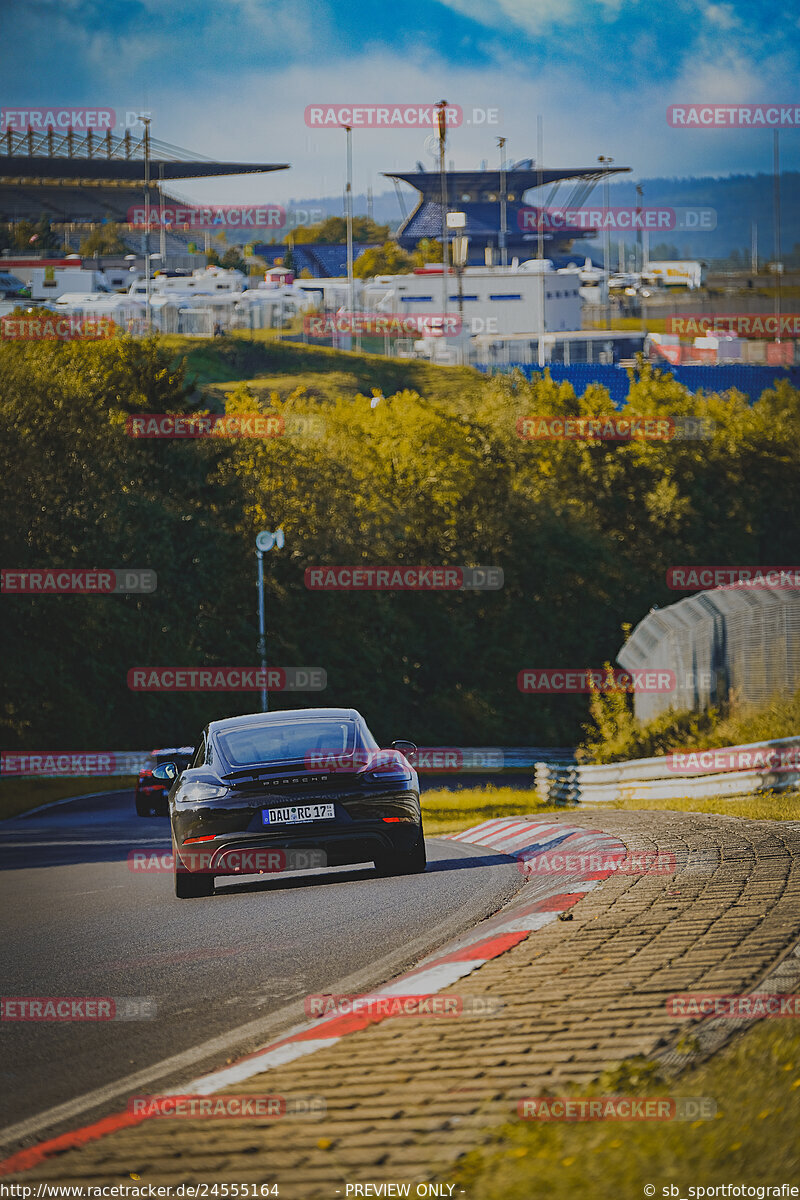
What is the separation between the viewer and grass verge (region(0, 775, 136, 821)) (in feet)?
117

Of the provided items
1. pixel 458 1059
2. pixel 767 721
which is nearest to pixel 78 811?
pixel 767 721

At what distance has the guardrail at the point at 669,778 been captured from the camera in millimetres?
16781

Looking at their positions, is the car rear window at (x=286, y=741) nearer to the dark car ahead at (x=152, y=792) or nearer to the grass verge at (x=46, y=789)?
the dark car ahead at (x=152, y=792)

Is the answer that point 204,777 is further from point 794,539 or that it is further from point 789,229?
point 789,229

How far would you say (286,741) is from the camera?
1260 cm

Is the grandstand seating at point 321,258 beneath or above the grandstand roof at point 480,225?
beneath

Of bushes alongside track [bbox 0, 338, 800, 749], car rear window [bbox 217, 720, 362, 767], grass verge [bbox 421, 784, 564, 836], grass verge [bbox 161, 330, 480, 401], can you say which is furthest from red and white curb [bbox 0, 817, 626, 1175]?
grass verge [bbox 161, 330, 480, 401]

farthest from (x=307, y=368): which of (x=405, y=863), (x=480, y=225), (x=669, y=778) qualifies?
(x=405, y=863)

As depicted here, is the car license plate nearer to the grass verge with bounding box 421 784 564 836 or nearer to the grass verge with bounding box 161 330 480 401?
the grass verge with bounding box 421 784 564 836

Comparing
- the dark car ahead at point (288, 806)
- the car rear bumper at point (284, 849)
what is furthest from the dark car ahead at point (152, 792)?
the car rear bumper at point (284, 849)

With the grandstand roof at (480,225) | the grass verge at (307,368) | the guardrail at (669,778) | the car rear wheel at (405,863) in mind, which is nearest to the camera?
the car rear wheel at (405,863)

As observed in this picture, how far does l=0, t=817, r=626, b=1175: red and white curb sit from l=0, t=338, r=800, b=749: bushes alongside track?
40144mm

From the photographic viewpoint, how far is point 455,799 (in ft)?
98.1

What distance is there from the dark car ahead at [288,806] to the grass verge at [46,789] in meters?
22.1
